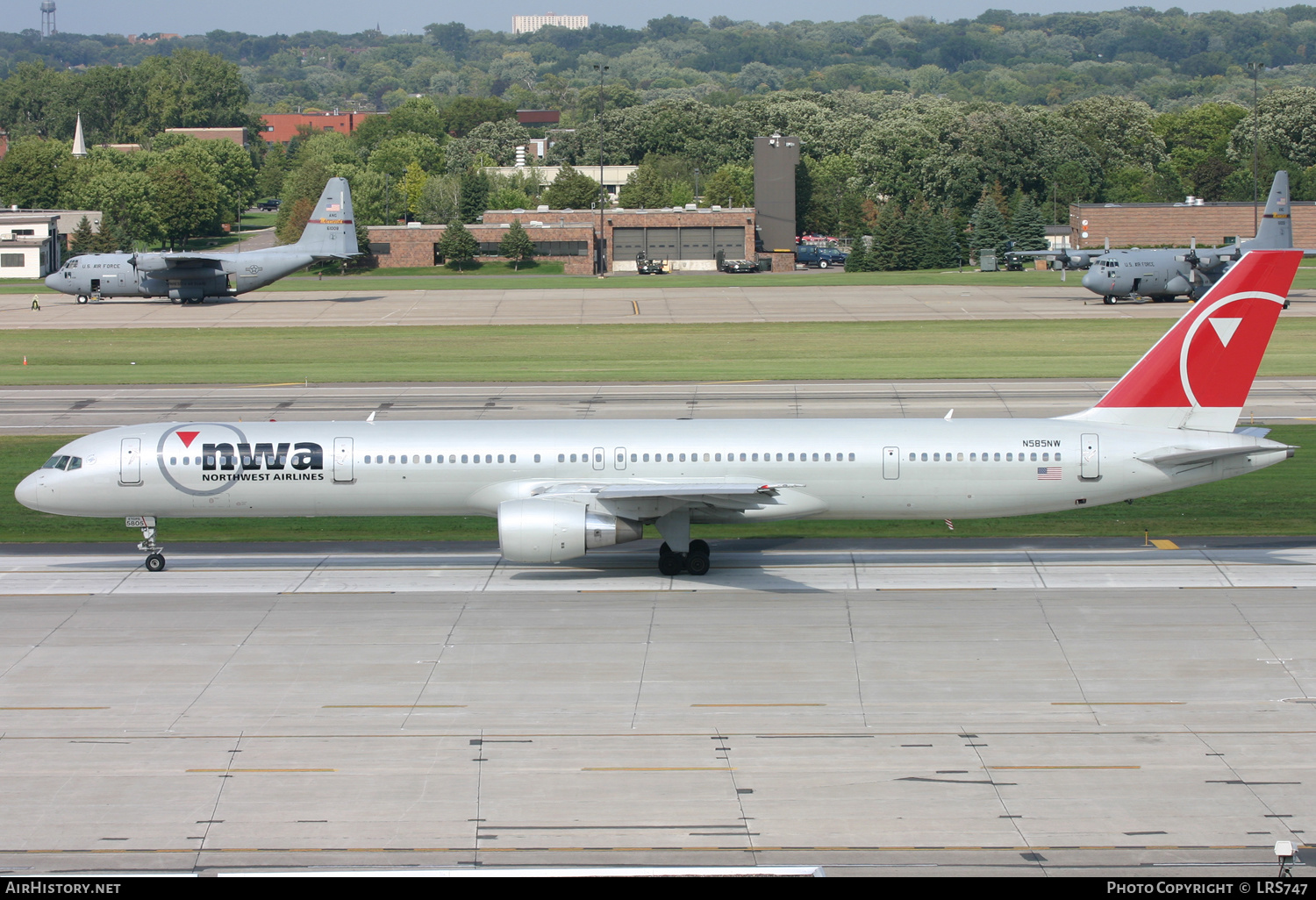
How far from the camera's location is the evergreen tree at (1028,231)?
433 feet

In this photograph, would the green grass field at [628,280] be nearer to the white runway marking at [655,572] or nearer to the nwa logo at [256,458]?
the white runway marking at [655,572]

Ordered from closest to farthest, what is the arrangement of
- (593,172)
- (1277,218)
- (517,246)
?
(1277,218)
(517,246)
(593,172)

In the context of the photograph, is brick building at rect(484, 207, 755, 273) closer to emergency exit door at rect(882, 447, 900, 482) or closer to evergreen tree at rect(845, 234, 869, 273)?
evergreen tree at rect(845, 234, 869, 273)

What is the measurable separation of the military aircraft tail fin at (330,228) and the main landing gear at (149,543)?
2801 inches

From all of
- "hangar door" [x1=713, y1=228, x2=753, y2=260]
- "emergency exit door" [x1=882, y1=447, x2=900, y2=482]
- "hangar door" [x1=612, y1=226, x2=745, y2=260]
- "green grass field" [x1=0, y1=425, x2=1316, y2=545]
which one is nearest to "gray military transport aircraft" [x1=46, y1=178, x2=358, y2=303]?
"hangar door" [x1=612, y1=226, x2=745, y2=260]

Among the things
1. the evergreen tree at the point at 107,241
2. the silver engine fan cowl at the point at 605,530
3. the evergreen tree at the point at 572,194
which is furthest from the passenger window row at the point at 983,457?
the evergreen tree at the point at 107,241

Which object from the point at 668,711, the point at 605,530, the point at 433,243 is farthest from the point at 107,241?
the point at 668,711

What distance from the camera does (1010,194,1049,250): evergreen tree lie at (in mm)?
132125

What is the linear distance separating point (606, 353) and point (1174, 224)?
83337 millimetres

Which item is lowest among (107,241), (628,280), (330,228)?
(628,280)

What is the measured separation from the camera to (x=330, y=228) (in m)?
102

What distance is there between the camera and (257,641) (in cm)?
2833

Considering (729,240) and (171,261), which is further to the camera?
(729,240)

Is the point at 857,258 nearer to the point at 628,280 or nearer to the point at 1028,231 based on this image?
Answer: the point at 1028,231
